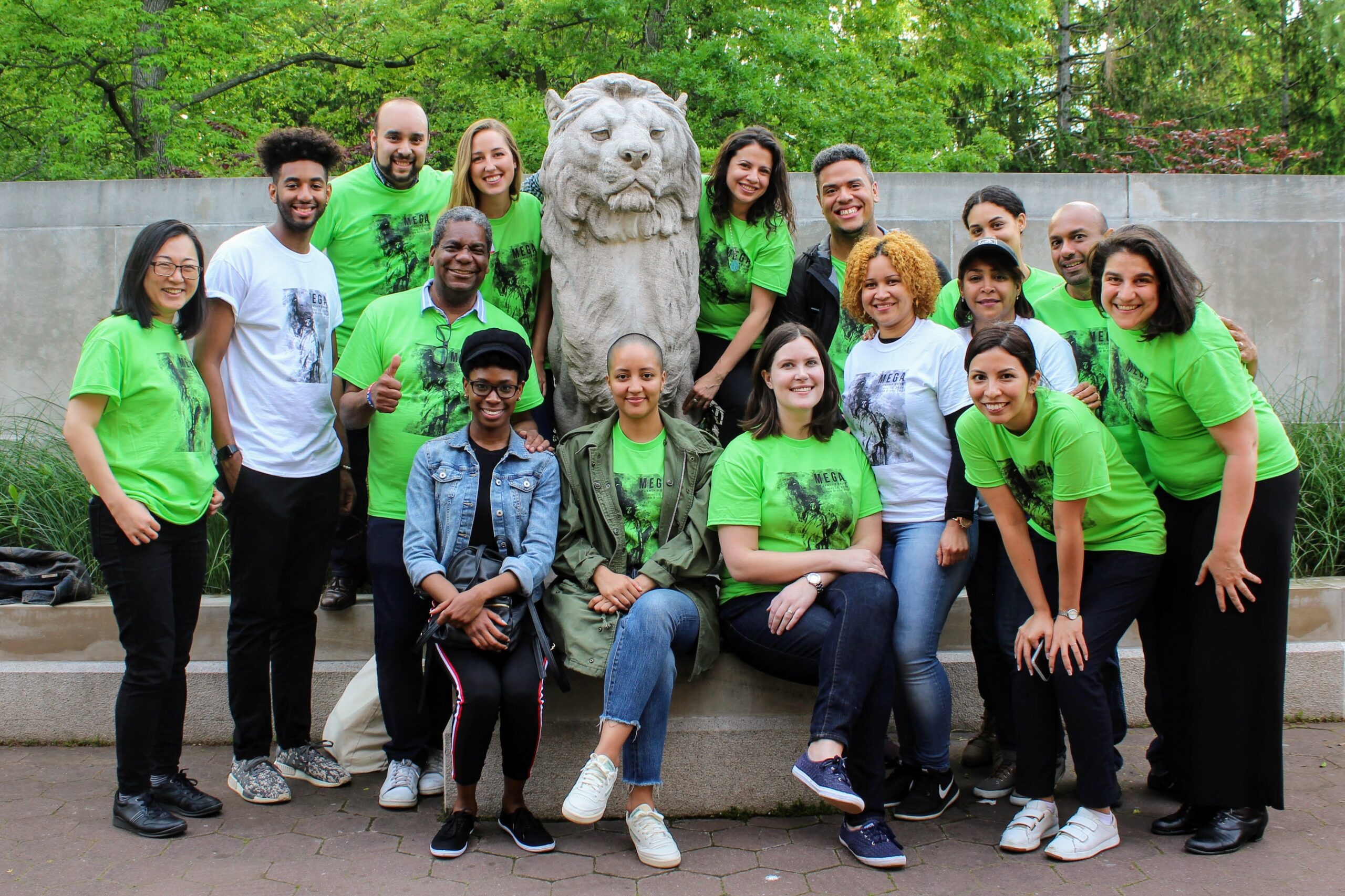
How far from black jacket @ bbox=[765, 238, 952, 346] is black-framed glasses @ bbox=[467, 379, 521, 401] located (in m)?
1.26

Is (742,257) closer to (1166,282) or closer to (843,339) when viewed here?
(843,339)

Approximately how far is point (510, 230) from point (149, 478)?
167 cm

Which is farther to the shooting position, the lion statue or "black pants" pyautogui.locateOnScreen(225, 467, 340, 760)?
the lion statue

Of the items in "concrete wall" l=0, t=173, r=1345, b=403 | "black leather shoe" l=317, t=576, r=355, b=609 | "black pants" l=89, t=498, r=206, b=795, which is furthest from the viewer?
"concrete wall" l=0, t=173, r=1345, b=403

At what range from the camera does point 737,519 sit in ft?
11.4

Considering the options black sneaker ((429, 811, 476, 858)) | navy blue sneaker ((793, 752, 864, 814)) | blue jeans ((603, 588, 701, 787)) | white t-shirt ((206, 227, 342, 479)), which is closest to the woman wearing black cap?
black sneaker ((429, 811, 476, 858))

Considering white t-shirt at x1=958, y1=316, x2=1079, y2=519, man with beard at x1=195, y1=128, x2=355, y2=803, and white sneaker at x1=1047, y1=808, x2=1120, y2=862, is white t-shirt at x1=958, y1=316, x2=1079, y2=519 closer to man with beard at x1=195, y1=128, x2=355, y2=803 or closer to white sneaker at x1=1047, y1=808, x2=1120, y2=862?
white sneaker at x1=1047, y1=808, x2=1120, y2=862

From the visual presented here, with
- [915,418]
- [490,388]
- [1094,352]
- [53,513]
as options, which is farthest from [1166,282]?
[53,513]

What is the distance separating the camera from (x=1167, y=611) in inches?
136

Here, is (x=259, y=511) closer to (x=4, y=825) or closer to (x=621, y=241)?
(x=4, y=825)

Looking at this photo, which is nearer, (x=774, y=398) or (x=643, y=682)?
(x=643, y=682)

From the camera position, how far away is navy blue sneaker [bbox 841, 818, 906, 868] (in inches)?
128

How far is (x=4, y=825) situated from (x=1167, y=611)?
3981 millimetres

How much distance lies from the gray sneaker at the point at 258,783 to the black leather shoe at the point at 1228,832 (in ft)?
9.98
